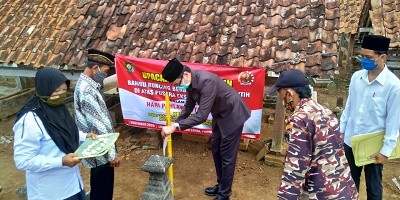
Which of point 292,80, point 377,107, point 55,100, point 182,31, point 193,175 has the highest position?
point 182,31

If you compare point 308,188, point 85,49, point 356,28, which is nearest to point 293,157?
point 308,188

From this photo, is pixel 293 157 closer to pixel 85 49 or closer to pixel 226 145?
pixel 226 145

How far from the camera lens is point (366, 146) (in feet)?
11.3

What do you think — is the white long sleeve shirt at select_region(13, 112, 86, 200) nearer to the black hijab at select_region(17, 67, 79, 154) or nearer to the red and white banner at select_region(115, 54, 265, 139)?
the black hijab at select_region(17, 67, 79, 154)

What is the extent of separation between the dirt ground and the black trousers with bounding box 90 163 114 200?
156cm

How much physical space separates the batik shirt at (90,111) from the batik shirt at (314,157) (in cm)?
199

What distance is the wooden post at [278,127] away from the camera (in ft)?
19.3

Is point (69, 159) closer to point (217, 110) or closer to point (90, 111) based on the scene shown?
point (90, 111)

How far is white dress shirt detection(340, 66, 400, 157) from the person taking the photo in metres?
3.23

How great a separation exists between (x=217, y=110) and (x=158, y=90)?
6.80 ft

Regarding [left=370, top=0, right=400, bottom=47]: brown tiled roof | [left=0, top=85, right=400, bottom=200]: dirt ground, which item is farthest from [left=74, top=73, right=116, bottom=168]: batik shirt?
[left=370, top=0, right=400, bottom=47]: brown tiled roof

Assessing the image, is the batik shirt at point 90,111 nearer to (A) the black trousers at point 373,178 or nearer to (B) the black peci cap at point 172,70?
→ (B) the black peci cap at point 172,70

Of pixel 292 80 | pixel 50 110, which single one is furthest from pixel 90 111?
pixel 292 80

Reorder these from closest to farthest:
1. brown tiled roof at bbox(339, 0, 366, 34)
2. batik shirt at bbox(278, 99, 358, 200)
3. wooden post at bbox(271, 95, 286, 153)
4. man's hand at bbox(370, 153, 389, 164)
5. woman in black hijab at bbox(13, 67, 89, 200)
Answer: batik shirt at bbox(278, 99, 358, 200) < woman in black hijab at bbox(13, 67, 89, 200) < man's hand at bbox(370, 153, 389, 164) < wooden post at bbox(271, 95, 286, 153) < brown tiled roof at bbox(339, 0, 366, 34)
